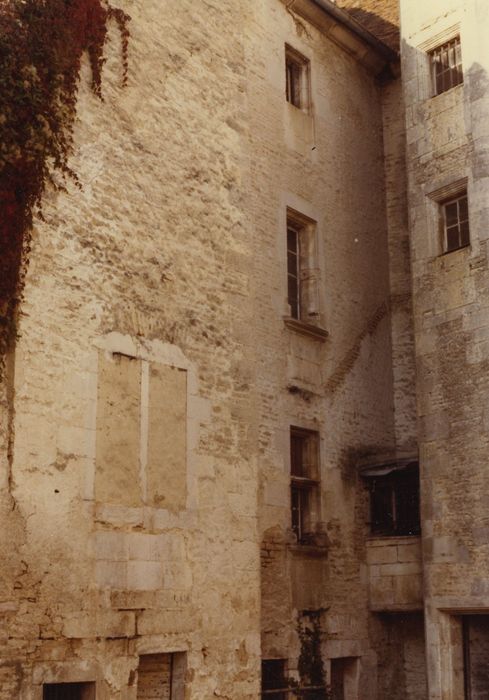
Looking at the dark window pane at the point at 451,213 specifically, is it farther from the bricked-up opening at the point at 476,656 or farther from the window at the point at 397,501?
the bricked-up opening at the point at 476,656

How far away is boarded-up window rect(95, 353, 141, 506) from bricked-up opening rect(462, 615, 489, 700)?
525 cm

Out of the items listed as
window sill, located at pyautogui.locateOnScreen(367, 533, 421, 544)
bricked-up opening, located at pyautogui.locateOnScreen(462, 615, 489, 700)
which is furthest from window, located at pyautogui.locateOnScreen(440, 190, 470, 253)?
bricked-up opening, located at pyautogui.locateOnScreen(462, 615, 489, 700)

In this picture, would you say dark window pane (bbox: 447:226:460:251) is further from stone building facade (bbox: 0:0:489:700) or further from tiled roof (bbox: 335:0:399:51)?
tiled roof (bbox: 335:0:399:51)

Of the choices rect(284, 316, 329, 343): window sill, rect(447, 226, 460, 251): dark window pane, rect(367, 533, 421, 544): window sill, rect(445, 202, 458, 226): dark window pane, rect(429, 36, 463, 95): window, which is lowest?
rect(367, 533, 421, 544): window sill

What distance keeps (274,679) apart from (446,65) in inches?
349

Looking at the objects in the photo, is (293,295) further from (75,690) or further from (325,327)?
(75,690)

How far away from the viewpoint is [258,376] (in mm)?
13602

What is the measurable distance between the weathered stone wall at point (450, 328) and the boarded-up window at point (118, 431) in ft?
15.0

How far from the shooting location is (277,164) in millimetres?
14812

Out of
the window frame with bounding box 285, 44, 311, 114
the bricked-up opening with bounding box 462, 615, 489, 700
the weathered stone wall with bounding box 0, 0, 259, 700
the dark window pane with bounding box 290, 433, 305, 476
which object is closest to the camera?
the weathered stone wall with bounding box 0, 0, 259, 700

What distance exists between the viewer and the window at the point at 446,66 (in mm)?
15047

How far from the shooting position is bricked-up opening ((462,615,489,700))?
13.5 m

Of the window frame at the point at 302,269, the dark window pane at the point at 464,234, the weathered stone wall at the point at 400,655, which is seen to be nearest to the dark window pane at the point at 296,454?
the window frame at the point at 302,269

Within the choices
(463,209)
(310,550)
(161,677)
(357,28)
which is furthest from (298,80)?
(161,677)
